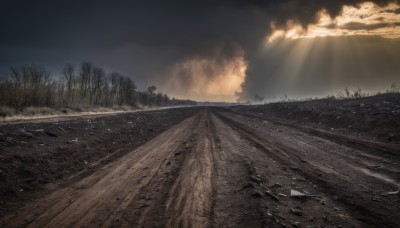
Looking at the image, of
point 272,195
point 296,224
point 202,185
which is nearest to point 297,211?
point 296,224

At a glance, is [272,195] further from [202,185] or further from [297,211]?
[202,185]

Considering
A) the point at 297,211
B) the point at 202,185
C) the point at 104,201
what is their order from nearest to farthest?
1. the point at 297,211
2. the point at 104,201
3. the point at 202,185

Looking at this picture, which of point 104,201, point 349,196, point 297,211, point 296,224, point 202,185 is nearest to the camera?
point 296,224

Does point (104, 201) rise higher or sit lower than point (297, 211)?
lower

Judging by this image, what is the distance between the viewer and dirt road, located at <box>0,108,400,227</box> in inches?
197

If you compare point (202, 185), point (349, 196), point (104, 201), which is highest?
point (349, 196)

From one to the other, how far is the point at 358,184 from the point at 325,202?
6.08 ft

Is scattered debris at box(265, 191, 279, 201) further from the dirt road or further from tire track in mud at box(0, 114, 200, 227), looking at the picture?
tire track in mud at box(0, 114, 200, 227)

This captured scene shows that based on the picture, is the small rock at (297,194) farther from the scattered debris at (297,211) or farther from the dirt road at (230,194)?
the scattered debris at (297,211)

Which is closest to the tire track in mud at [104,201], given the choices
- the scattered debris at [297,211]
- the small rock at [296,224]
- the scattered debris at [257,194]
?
the scattered debris at [257,194]

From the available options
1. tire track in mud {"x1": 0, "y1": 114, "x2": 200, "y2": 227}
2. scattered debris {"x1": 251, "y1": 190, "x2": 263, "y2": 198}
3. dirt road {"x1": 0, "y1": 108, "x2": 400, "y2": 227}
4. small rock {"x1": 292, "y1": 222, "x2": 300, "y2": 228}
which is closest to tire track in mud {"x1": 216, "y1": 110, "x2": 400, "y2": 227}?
dirt road {"x1": 0, "y1": 108, "x2": 400, "y2": 227}

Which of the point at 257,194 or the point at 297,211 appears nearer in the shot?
the point at 297,211

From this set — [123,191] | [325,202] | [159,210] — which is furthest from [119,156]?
[325,202]

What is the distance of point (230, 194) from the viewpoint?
6316 mm
